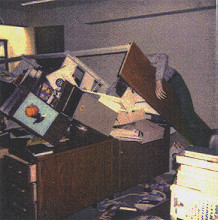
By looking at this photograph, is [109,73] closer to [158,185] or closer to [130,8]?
[130,8]

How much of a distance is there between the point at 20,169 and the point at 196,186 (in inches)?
59.6

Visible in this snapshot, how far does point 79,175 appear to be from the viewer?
8.06 ft

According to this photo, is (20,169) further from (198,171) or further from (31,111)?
(198,171)

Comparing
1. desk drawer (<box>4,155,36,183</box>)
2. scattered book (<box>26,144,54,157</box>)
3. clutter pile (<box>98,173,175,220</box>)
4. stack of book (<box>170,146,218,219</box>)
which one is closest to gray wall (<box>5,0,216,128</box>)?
clutter pile (<box>98,173,175,220</box>)

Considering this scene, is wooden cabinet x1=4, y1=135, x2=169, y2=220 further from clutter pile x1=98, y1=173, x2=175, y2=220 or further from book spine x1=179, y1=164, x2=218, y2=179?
book spine x1=179, y1=164, x2=218, y2=179

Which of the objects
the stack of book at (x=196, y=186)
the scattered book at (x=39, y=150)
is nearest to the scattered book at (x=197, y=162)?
the stack of book at (x=196, y=186)

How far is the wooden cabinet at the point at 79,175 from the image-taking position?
220 cm

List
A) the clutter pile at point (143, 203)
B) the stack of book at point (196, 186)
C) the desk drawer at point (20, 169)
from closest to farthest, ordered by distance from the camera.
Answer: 1. the stack of book at point (196, 186)
2. the desk drawer at point (20, 169)
3. the clutter pile at point (143, 203)

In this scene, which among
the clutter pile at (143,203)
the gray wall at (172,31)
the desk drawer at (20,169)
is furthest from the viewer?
the gray wall at (172,31)

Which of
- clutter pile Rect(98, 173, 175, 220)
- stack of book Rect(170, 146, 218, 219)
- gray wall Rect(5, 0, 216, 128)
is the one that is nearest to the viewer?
stack of book Rect(170, 146, 218, 219)

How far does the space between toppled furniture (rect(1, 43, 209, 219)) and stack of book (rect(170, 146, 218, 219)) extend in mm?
812

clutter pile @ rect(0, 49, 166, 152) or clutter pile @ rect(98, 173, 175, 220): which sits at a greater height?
clutter pile @ rect(0, 49, 166, 152)

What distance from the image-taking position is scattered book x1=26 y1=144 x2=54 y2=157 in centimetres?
218

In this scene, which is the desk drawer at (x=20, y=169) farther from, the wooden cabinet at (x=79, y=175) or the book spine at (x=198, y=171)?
the book spine at (x=198, y=171)
